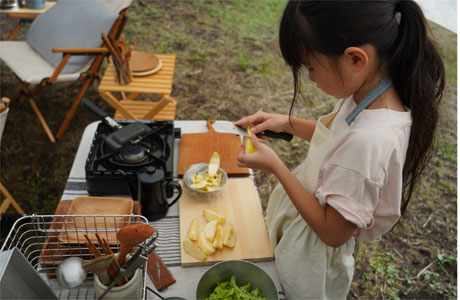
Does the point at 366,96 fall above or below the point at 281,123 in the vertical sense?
A: above

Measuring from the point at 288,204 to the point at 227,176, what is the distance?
1.07 ft

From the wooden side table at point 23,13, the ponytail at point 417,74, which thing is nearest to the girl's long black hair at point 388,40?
the ponytail at point 417,74

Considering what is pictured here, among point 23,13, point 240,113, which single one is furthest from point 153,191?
point 23,13

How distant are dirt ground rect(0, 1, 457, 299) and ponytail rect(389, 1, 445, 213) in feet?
1.16

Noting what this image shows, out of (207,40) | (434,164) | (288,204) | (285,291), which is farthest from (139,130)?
(207,40)

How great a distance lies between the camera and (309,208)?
102 cm

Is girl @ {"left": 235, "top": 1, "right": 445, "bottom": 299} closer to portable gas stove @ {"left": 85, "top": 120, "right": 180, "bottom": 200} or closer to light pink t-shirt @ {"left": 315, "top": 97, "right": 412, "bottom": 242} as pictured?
light pink t-shirt @ {"left": 315, "top": 97, "right": 412, "bottom": 242}

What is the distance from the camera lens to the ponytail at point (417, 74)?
86cm

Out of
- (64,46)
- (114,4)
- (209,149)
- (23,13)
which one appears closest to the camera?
(209,149)

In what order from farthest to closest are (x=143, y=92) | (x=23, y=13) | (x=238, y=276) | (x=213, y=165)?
1. (x=23, y=13)
2. (x=143, y=92)
3. (x=213, y=165)
4. (x=238, y=276)

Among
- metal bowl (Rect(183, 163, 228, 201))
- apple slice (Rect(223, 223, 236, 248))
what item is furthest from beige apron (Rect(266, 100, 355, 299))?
metal bowl (Rect(183, 163, 228, 201))

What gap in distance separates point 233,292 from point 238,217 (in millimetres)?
352

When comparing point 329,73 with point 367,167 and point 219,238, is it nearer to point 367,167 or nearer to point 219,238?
point 367,167

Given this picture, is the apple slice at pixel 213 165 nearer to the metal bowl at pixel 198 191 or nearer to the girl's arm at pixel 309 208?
the metal bowl at pixel 198 191
